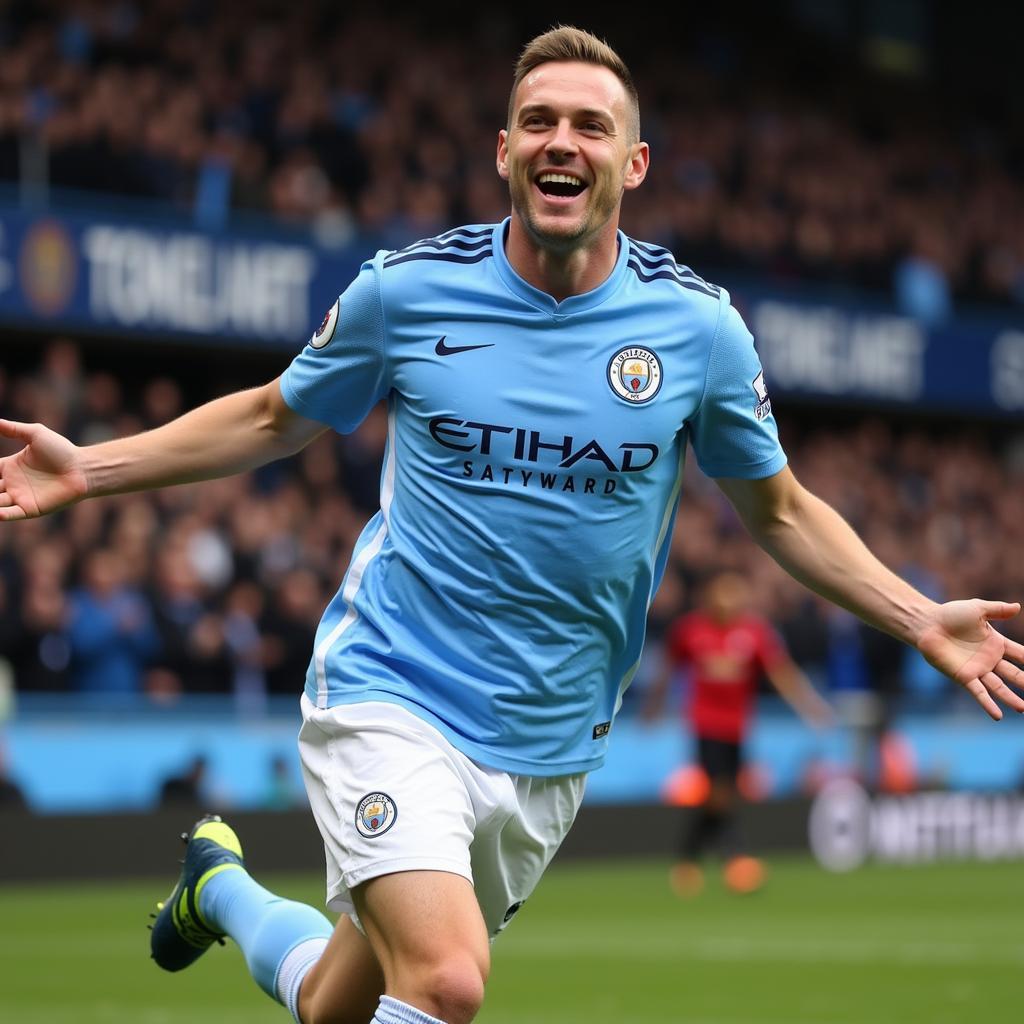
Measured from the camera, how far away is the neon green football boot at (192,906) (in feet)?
20.9

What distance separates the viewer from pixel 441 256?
17.7ft

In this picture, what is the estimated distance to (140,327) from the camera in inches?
784

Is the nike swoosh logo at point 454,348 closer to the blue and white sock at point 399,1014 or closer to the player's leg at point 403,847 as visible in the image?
the player's leg at point 403,847

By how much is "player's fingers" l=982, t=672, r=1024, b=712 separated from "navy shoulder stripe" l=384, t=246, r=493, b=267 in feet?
5.24

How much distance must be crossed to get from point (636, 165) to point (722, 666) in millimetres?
11363

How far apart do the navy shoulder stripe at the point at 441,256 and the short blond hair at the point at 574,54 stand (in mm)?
324

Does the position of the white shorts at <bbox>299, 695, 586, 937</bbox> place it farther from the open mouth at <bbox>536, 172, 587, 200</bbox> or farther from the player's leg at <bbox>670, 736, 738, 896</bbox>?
the player's leg at <bbox>670, 736, 738, 896</bbox>

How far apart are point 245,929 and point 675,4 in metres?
27.3

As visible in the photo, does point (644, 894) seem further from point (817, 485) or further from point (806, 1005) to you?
point (817, 485)

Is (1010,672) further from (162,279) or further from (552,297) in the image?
(162,279)

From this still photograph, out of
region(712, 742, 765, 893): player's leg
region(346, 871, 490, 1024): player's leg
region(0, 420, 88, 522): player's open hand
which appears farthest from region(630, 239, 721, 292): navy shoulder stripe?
region(712, 742, 765, 893): player's leg

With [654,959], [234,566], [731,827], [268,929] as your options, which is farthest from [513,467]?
[234,566]

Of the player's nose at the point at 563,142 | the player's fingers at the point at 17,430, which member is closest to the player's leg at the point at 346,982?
the player's fingers at the point at 17,430

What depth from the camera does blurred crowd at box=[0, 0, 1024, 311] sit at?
65.1 feet
